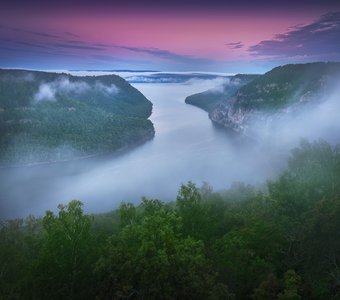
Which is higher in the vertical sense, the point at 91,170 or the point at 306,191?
the point at 306,191

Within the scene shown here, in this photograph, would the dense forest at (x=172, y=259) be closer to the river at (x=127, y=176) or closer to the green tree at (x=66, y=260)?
the green tree at (x=66, y=260)

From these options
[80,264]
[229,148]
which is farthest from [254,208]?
[229,148]

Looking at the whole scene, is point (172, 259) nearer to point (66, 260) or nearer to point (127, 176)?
point (66, 260)

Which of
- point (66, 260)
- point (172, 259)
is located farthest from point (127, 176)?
Result: point (172, 259)

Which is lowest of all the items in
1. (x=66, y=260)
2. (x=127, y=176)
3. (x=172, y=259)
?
(x=127, y=176)

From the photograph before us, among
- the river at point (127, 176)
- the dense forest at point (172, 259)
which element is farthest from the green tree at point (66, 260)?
the river at point (127, 176)

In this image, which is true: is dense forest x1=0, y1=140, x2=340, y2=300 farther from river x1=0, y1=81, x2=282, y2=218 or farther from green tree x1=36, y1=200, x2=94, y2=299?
river x1=0, y1=81, x2=282, y2=218

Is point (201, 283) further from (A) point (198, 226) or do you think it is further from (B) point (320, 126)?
(B) point (320, 126)

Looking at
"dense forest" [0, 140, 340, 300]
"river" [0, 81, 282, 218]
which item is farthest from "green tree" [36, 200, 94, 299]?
"river" [0, 81, 282, 218]

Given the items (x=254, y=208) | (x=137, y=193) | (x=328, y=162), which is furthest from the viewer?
(x=137, y=193)
